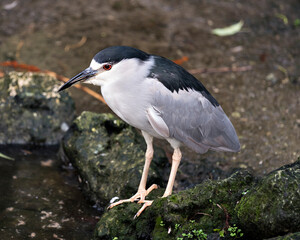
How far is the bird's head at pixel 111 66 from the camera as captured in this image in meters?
4.09

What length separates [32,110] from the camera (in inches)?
234

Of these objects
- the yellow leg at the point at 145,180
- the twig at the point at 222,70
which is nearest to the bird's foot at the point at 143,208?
the yellow leg at the point at 145,180

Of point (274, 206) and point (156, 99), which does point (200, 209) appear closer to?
point (274, 206)

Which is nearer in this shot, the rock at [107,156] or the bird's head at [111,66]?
the bird's head at [111,66]

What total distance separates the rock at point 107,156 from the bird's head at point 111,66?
113 cm

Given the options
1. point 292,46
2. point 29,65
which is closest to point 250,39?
point 292,46

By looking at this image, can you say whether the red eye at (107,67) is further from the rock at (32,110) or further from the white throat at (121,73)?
the rock at (32,110)

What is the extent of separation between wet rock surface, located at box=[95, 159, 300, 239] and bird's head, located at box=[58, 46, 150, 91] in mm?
1059

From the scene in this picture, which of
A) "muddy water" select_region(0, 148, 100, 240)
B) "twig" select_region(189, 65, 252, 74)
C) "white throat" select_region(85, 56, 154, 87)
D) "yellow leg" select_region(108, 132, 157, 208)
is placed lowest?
"twig" select_region(189, 65, 252, 74)

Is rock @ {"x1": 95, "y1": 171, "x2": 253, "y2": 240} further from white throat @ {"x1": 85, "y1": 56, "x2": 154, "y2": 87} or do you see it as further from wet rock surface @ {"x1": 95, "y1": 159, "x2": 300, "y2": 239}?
white throat @ {"x1": 85, "y1": 56, "x2": 154, "y2": 87}

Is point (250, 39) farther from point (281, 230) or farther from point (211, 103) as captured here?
point (281, 230)

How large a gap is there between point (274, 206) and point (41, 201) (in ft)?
8.21

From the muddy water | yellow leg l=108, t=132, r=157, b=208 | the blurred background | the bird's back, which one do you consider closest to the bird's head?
the bird's back

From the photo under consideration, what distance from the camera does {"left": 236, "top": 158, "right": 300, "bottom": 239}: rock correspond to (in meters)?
3.32
